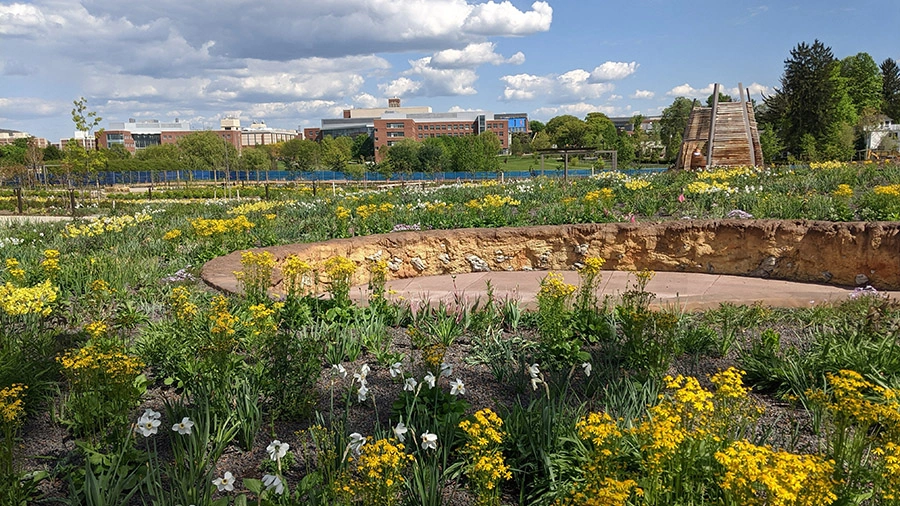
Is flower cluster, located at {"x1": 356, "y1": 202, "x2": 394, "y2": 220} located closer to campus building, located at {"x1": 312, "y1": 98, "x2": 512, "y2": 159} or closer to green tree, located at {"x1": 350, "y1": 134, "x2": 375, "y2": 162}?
campus building, located at {"x1": 312, "y1": 98, "x2": 512, "y2": 159}

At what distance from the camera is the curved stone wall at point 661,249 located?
863 cm

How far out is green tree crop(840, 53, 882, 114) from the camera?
205ft

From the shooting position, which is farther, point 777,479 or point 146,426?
point 146,426

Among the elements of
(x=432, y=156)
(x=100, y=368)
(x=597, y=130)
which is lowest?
(x=100, y=368)

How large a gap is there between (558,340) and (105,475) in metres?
2.67

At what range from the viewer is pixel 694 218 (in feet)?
34.0

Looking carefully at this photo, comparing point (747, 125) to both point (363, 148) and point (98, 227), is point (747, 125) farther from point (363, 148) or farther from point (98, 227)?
point (363, 148)

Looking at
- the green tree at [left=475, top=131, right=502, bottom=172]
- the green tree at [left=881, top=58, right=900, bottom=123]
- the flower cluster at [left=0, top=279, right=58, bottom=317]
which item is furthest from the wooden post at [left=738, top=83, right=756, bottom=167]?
the green tree at [left=881, top=58, right=900, bottom=123]

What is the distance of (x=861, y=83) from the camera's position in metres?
64.0

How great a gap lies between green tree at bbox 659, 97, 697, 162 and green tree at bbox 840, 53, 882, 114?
15502 millimetres

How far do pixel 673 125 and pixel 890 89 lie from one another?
26.3 meters

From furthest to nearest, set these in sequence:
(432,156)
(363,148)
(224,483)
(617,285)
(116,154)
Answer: (363,148), (116,154), (432,156), (617,285), (224,483)

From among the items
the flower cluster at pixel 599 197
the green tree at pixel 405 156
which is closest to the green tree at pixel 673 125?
the green tree at pixel 405 156

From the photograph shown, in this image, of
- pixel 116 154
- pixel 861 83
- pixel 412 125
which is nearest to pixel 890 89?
pixel 861 83
